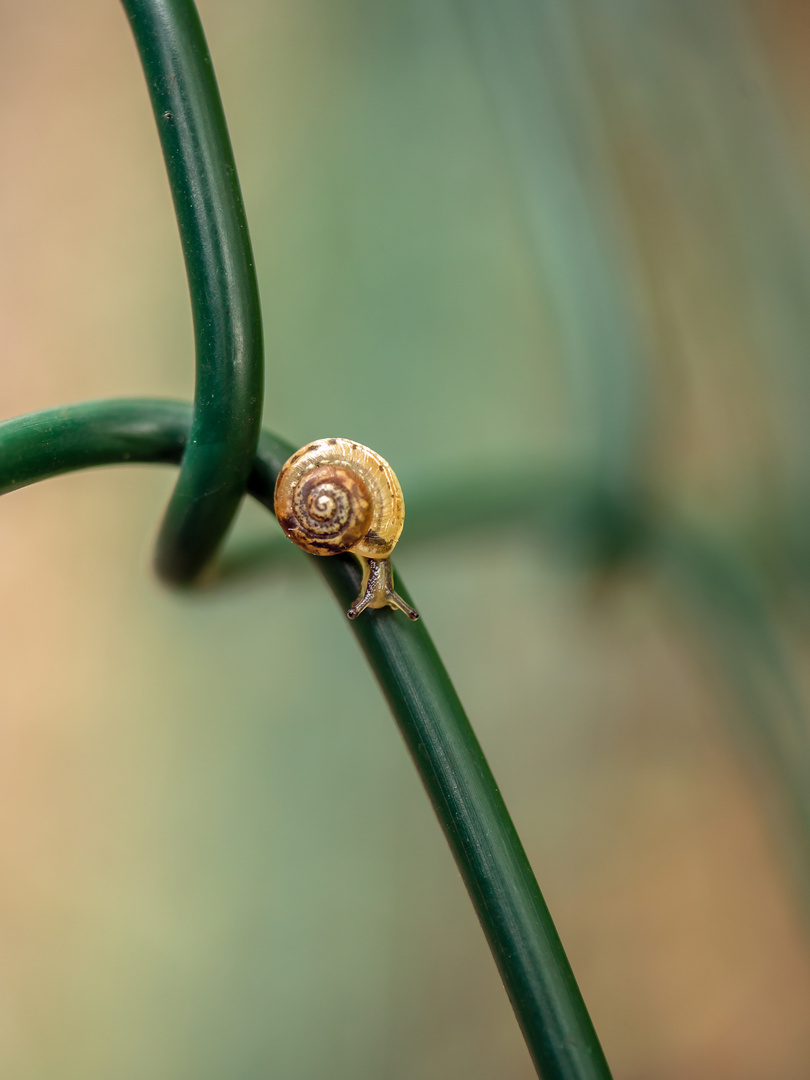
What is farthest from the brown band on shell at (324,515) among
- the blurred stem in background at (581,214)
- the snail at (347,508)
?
the blurred stem in background at (581,214)

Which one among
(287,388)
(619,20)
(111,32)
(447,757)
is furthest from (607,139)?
(447,757)

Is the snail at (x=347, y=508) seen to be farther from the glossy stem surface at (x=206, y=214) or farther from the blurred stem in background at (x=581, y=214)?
the blurred stem in background at (x=581, y=214)

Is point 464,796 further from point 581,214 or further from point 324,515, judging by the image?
point 581,214

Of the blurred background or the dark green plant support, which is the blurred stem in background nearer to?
the blurred background

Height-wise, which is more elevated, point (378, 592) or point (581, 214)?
point (581, 214)

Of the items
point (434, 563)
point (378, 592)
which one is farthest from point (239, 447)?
point (434, 563)

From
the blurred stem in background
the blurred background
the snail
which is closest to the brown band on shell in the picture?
the snail
